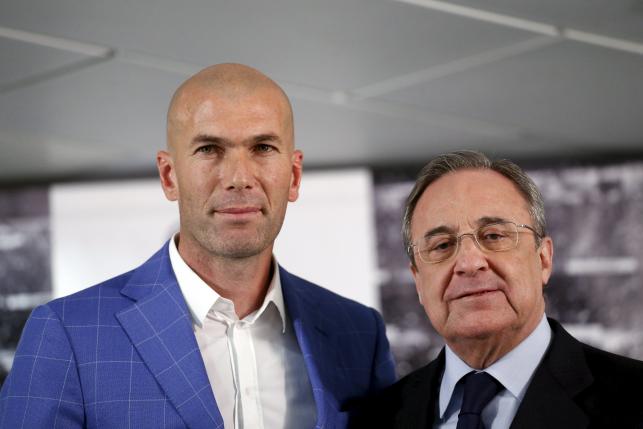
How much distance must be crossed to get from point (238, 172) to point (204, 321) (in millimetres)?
411

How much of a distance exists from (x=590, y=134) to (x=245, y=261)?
133 inches

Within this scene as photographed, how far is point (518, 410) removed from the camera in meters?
2.10

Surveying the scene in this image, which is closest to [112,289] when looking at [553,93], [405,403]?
[405,403]

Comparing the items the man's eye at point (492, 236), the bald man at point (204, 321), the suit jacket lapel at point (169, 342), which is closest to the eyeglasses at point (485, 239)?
the man's eye at point (492, 236)

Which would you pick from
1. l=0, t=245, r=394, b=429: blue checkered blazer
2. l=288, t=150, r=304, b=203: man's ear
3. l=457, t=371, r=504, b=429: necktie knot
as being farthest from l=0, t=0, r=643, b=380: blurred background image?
l=457, t=371, r=504, b=429: necktie knot

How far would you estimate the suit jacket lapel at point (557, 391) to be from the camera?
6.77 feet

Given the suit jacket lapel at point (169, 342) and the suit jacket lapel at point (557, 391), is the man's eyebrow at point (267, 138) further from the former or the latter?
the suit jacket lapel at point (557, 391)

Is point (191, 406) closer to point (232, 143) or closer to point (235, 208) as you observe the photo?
point (235, 208)

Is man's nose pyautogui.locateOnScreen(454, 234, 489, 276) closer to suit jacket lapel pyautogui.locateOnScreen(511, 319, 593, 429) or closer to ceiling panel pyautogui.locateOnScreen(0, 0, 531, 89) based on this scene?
suit jacket lapel pyautogui.locateOnScreen(511, 319, 593, 429)

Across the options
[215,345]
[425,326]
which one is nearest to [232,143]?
[215,345]

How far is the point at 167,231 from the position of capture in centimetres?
580

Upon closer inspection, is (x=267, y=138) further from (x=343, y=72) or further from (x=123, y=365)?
(x=343, y=72)

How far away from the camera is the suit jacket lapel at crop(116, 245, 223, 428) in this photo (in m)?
2.21

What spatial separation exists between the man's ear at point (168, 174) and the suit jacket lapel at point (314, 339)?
1.31 ft
